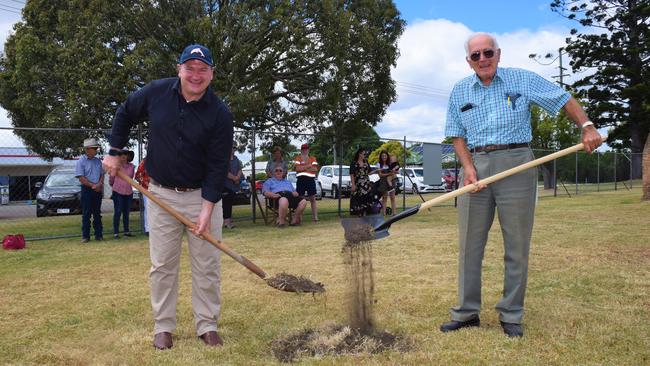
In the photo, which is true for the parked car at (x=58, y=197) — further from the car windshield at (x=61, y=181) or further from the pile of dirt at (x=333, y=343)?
the pile of dirt at (x=333, y=343)

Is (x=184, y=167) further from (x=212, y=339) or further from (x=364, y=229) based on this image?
(x=364, y=229)

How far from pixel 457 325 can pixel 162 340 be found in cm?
223

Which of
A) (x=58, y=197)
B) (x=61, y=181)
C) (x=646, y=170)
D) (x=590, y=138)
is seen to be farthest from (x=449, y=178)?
(x=590, y=138)

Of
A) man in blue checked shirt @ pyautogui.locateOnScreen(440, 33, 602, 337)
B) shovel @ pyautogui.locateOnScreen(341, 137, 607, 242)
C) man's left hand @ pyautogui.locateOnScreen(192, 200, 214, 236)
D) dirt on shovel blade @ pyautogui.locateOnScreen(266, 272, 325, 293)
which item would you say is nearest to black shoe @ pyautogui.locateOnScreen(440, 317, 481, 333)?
man in blue checked shirt @ pyautogui.locateOnScreen(440, 33, 602, 337)

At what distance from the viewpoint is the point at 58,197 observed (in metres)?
15.3

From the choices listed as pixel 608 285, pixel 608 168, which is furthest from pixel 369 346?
pixel 608 168

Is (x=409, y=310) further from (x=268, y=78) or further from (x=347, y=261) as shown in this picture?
(x=268, y=78)

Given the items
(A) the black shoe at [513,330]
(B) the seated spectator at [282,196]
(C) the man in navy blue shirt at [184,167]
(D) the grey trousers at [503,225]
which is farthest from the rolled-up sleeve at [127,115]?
(B) the seated spectator at [282,196]

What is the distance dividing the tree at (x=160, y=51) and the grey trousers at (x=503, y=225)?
789 centimetres

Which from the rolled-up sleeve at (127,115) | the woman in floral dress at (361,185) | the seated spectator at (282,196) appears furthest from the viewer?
the woman in floral dress at (361,185)

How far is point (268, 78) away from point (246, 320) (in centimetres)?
877

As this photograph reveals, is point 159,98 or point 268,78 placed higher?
point 268,78

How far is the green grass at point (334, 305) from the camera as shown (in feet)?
11.8

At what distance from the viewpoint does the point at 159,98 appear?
376 cm
